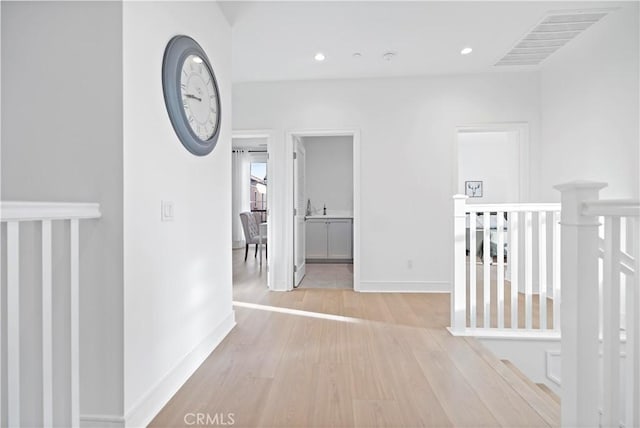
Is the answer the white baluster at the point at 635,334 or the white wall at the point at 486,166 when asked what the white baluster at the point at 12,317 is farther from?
the white wall at the point at 486,166

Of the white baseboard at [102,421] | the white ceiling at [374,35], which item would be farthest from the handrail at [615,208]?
the white ceiling at [374,35]

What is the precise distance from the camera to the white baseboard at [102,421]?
145 cm

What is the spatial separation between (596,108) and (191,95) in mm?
3560

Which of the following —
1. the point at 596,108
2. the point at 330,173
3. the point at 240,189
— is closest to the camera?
the point at 596,108

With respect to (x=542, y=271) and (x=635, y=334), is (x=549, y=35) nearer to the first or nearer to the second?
(x=542, y=271)

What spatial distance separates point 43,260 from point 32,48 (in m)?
0.97

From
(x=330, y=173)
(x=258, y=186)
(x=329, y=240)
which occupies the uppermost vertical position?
(x=330, y=173)

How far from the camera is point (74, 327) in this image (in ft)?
4.42

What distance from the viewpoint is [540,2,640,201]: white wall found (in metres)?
2.77

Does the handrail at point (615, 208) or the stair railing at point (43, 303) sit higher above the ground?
the handrail at point (615, 208)

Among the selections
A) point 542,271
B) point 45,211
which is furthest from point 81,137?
point 542,271

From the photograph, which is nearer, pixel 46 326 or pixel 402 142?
pixel 46 326

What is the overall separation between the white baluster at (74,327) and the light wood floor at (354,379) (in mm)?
382

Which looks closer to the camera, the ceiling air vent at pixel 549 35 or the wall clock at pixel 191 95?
the wall clock at pixel 191 95
